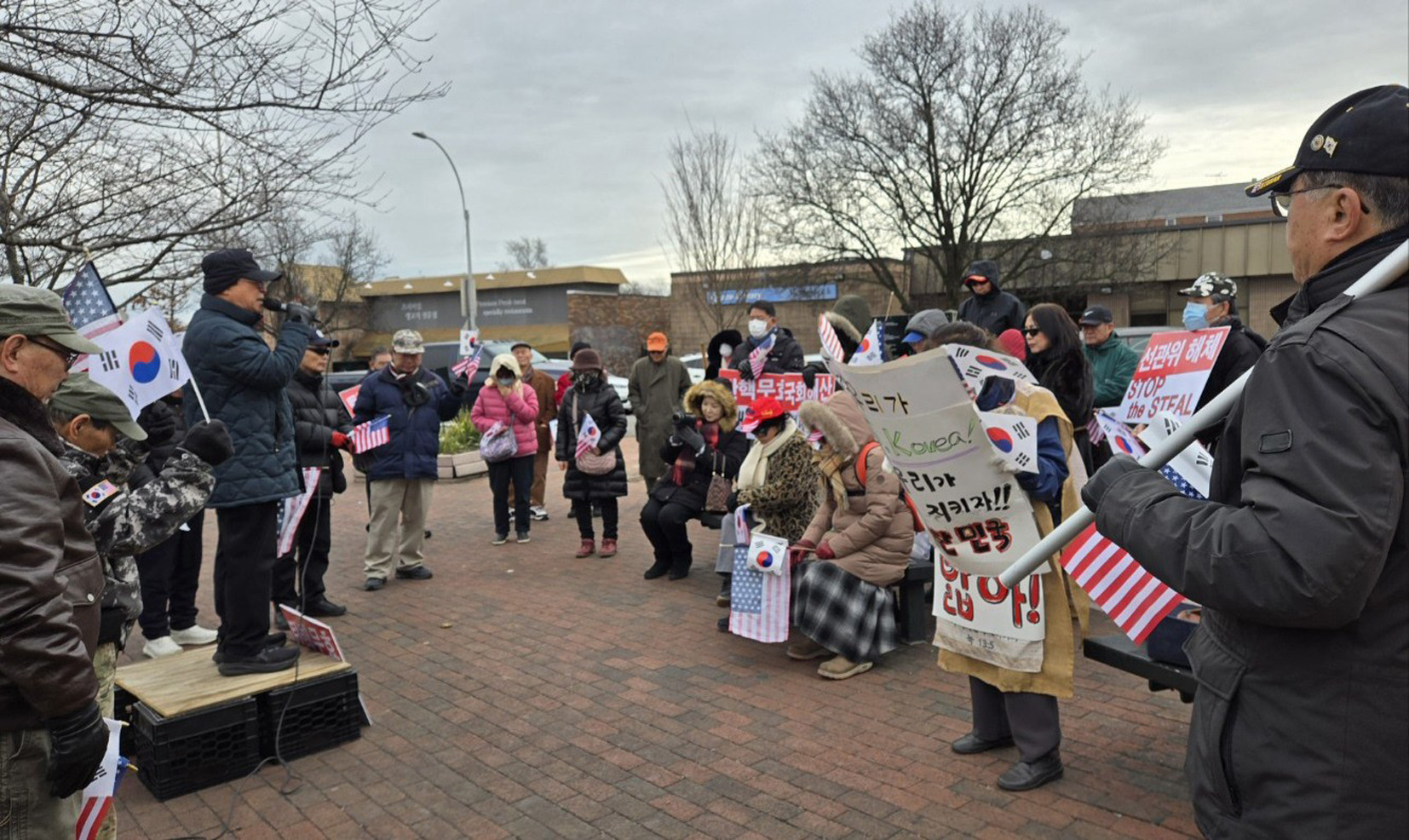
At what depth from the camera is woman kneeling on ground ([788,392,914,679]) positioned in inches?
223

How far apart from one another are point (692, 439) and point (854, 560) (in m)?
2.55

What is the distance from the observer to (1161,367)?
19.5 ft

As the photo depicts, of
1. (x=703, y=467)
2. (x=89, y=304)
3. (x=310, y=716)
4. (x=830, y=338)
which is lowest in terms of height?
(x=310, y=716)

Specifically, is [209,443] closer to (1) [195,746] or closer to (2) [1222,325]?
(1) [195,746]

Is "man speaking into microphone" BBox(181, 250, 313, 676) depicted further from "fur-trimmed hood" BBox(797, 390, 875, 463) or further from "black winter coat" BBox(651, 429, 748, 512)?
"black winter coat" BBox(651, 429, 748, 512)

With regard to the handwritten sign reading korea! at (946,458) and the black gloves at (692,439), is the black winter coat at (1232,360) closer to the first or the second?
the handwritten sign reading korea! at (946,458)

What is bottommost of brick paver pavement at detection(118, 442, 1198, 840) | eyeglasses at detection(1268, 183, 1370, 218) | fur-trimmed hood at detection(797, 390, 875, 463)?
brick paver pavement at detection(118, 442, 1198, 840)

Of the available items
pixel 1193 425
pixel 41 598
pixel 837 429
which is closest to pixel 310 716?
pixel 41 598

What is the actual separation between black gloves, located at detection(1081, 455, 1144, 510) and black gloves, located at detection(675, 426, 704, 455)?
5928 millimetres

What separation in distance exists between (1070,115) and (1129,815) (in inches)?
1123

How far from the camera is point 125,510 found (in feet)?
11.5

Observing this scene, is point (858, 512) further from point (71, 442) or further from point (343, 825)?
point (71, 442)

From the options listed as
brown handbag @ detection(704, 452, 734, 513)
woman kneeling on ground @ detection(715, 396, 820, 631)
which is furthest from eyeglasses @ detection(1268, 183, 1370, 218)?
brown handbag @ detection(704, 452, 734, 513)

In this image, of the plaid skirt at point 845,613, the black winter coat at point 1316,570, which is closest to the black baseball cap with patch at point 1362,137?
the black winter coat at point 1316,570
